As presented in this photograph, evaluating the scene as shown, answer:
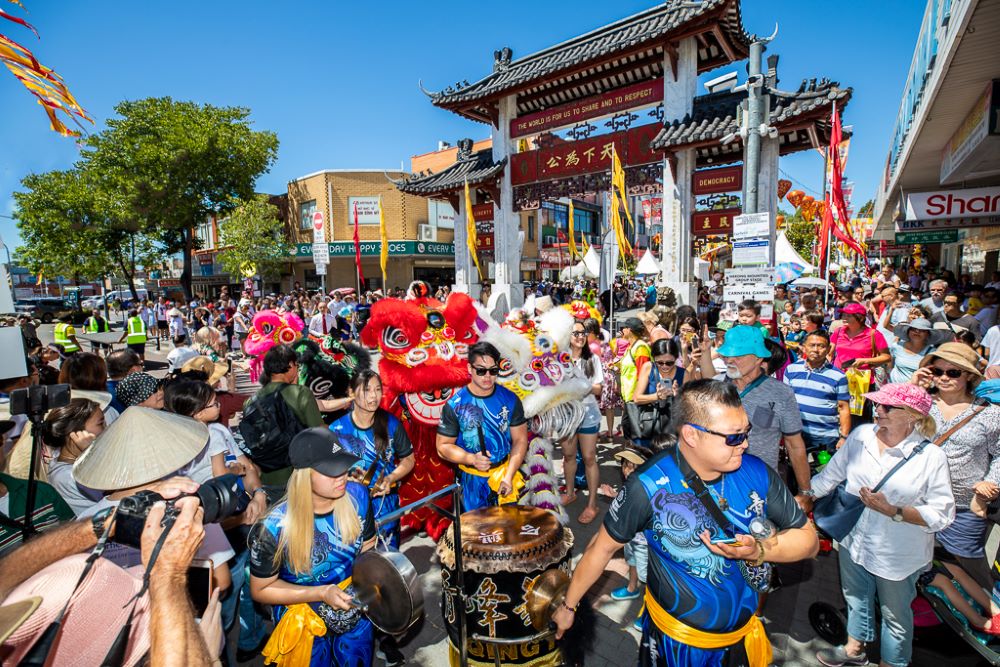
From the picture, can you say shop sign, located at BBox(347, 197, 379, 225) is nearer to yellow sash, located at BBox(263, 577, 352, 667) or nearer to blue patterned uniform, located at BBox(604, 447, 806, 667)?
yellow sash, located at BBox(263, 577, 352, 667)

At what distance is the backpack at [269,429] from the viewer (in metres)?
3.48

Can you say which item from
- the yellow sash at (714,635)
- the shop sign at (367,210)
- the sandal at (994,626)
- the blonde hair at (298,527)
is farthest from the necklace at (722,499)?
the shop sign at (367,210)

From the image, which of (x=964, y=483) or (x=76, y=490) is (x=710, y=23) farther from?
(x=76, y=490)

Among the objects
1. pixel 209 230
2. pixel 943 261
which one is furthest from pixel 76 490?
pixel 209 230

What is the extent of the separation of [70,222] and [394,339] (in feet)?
110

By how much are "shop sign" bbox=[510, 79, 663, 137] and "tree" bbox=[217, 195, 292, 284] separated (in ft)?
59.6

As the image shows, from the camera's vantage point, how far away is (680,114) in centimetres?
1247

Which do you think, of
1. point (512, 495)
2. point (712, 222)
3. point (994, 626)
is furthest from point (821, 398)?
point (712, 222)

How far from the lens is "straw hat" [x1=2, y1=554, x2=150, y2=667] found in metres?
1.25

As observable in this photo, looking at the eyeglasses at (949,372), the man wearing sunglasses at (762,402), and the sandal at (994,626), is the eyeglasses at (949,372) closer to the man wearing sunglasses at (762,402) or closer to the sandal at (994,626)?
the man wearing sunglasses at (762,402)

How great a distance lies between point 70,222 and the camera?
27.8 meters

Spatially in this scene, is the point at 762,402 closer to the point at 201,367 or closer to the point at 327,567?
the point at 327,567

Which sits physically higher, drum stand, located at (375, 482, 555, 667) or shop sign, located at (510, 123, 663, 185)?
shop sign, located at (510, 123, 663, 185)

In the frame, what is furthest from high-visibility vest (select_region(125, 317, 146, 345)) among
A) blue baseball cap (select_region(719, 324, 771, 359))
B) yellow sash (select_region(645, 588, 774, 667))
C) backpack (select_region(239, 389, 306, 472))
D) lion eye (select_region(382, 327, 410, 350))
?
yellow sash (select_region(645, 588, 774, 667))
